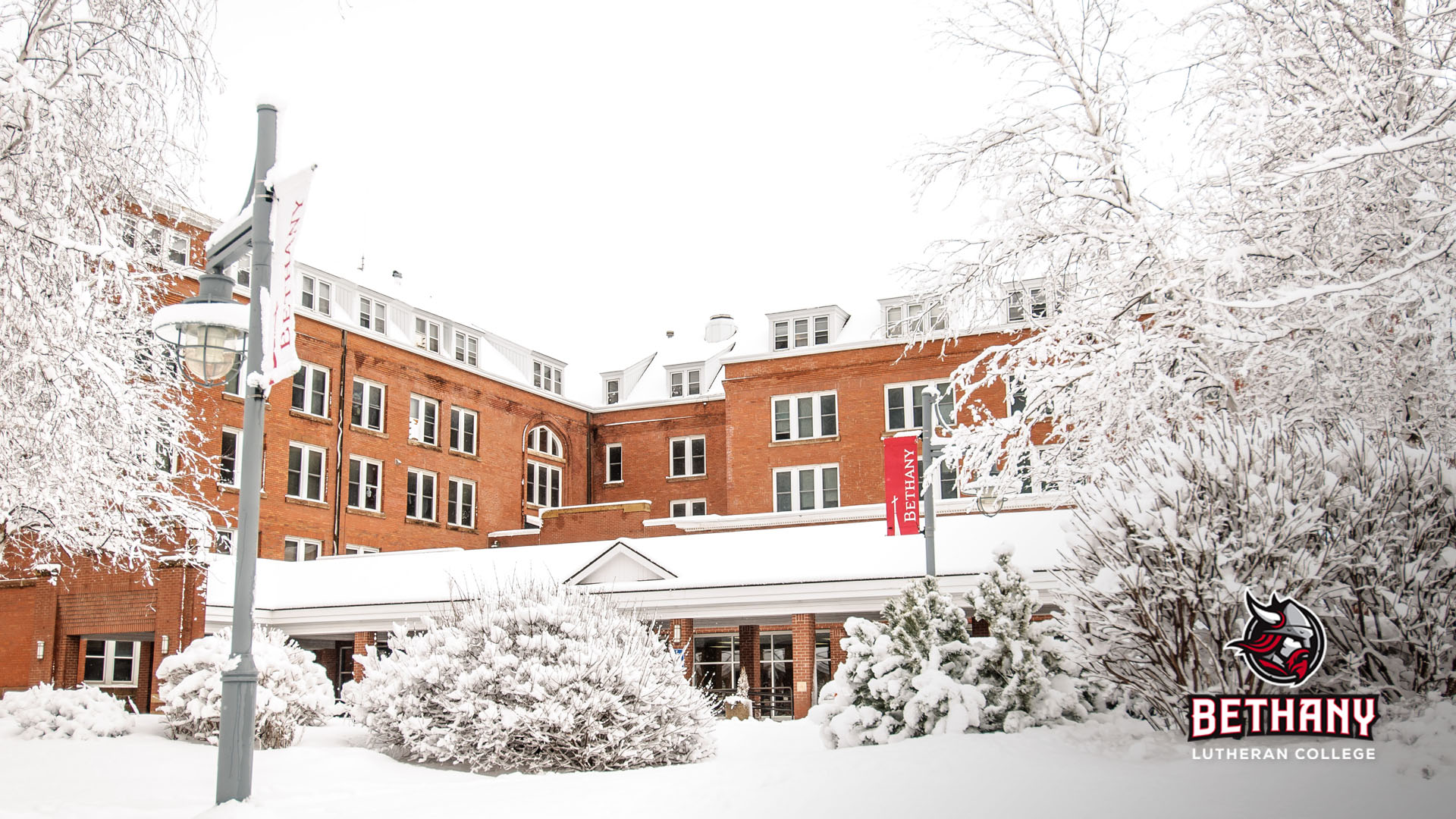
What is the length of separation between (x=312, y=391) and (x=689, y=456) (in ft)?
56.9

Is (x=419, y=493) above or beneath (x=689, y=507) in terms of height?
above

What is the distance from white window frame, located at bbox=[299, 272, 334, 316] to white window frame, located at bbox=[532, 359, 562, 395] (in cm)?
1173

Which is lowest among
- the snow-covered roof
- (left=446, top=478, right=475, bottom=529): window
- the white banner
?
the snow-covered roof

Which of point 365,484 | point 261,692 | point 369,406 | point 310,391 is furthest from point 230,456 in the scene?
point 261,692

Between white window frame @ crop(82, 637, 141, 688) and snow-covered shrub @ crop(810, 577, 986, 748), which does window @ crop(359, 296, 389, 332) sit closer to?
white window frame @ crop(82, 637, 141, 688)

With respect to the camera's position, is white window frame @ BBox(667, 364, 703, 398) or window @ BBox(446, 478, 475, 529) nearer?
window @ BBox(446, 478, 475, 529)

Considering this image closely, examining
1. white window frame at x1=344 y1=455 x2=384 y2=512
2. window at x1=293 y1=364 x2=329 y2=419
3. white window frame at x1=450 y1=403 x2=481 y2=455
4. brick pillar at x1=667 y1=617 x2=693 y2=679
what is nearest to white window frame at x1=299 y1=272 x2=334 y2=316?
window at x1=293 y1=364 x2=329 y2=419

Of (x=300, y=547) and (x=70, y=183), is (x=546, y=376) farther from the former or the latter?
(x=70, y=183)

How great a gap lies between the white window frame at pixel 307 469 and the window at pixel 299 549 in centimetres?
140

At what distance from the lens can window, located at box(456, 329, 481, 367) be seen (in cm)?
4694

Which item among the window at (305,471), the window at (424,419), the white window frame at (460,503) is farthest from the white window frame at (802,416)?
the window at (305,471)

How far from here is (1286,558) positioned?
26.8ft

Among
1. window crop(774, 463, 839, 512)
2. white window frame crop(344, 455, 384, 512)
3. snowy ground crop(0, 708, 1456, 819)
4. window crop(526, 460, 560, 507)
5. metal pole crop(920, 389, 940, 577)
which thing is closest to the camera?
snowy ground crop(0, 708, 1456, 819)

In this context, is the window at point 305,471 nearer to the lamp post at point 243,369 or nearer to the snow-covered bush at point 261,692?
the snow-covered bush at point 261,692
